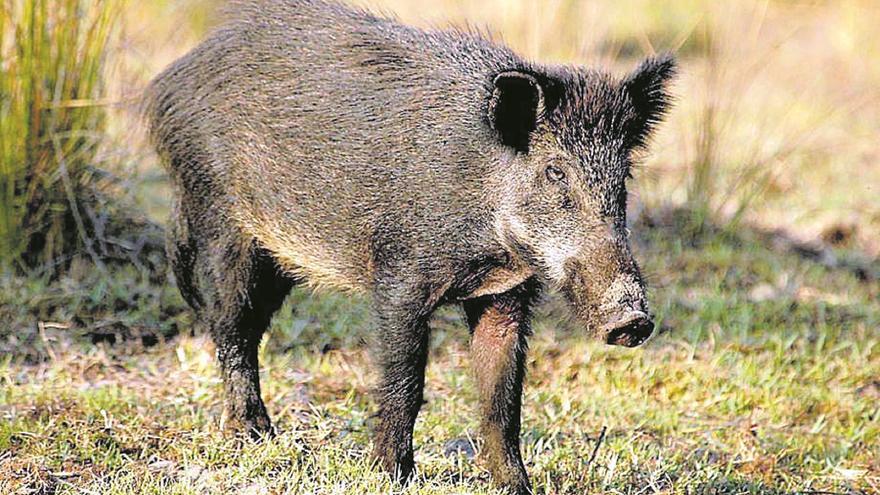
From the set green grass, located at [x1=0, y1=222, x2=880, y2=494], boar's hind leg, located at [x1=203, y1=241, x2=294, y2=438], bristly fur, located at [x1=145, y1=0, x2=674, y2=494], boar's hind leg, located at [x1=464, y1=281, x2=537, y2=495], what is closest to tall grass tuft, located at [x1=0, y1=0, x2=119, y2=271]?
green grass, located at [x1=0, y1=222, x2=880, y2=494]

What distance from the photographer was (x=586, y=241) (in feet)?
11.9

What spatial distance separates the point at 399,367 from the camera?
3.98m

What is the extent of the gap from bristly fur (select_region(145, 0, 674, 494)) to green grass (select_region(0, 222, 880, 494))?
0.82ft

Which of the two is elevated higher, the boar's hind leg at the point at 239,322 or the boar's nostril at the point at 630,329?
the boar's nostril at the point at 630,329

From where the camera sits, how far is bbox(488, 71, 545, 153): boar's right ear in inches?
145

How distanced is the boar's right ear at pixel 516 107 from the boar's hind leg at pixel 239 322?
121cm

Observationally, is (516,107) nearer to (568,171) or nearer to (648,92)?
(568,171)

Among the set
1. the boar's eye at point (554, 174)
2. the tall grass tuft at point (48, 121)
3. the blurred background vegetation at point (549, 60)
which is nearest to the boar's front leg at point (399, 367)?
the boar's eye at point (554, 174)

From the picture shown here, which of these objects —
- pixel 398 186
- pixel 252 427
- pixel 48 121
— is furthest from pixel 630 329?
pixel 48 121

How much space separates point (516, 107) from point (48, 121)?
277 cm

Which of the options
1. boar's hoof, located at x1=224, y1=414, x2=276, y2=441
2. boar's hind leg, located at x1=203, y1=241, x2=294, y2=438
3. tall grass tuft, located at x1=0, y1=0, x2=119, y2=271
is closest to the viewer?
boar's hoof, located at x1=224, y1=414, x2=276, y2=441

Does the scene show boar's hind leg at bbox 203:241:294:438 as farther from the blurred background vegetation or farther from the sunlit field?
the blurred background vegetation

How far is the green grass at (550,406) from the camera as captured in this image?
410 cm

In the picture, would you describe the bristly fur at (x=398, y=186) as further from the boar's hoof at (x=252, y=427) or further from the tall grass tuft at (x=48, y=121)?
the tall grass tuft at (x=48, y=121)
